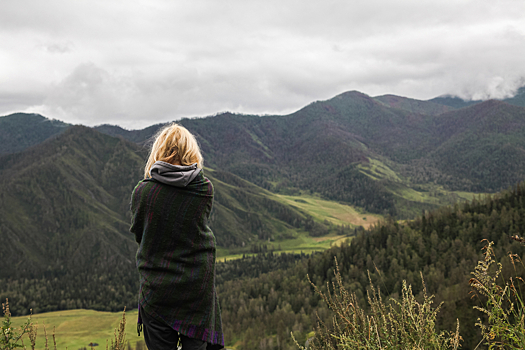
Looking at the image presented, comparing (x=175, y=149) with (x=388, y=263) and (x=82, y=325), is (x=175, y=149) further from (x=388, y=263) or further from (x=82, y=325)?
(x=82, y=325)

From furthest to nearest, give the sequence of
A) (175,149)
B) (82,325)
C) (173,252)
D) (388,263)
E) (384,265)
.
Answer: (82,325)
(384,265)
(388,263)
(175,149)
(173,252)

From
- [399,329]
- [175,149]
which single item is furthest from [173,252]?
[399,329]

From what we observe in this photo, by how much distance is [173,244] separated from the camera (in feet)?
15.8

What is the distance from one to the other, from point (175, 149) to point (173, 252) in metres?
1.48

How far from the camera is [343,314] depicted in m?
4.96

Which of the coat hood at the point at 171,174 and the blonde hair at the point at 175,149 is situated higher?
the blonde hair at the point at 175,149

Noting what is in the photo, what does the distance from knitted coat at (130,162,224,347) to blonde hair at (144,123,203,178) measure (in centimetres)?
33

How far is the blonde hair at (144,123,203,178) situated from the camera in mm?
5066

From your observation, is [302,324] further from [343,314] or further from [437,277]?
[343,314]

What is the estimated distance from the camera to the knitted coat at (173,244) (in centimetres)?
472

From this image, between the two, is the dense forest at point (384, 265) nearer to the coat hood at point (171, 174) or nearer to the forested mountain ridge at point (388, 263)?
the forested mountain ridge at point (388, 263)

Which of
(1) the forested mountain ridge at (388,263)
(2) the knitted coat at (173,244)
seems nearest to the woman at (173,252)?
(2) the knitted coat at (173,244)

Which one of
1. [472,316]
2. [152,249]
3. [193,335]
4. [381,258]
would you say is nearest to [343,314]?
[193,335]

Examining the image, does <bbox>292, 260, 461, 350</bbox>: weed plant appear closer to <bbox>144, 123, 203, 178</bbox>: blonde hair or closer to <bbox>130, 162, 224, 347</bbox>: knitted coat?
<bbox>130, 162, 224, 347</bbox>: knitted coat
